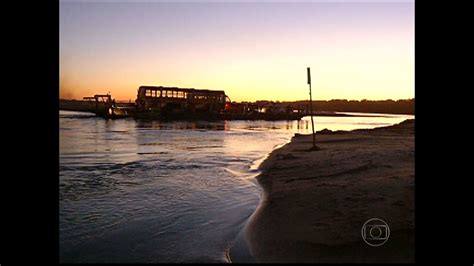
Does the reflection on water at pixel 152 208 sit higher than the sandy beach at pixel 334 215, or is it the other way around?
the sandy beach at pixel 334 215

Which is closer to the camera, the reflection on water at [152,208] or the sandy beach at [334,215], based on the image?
the sandy beach at [334,215]

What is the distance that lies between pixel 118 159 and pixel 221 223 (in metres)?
4.49

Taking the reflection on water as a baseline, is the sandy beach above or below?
above

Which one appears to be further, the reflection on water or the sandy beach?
the reflection on water
